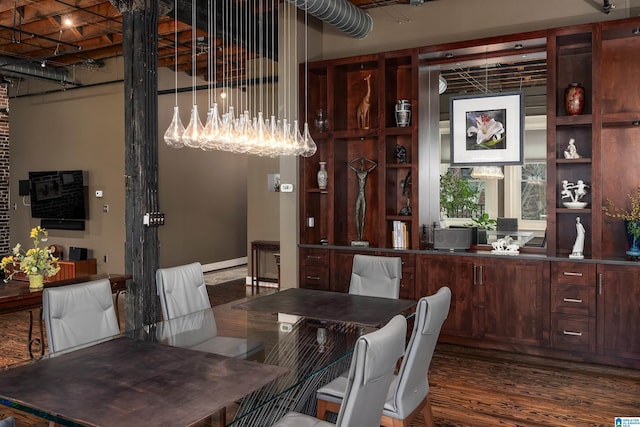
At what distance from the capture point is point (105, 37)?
24.5 feet

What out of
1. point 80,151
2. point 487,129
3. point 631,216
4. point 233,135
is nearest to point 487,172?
point 487,129

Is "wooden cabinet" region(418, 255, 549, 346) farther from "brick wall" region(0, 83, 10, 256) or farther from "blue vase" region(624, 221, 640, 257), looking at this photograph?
"brick wall" region(0, 83, 10, 256)

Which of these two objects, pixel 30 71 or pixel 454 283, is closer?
pixel 454 283

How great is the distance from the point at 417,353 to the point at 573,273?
2.67 m

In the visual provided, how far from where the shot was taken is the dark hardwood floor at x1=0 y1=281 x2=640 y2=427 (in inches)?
136

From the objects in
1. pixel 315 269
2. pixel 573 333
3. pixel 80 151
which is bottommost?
pixel 573 333

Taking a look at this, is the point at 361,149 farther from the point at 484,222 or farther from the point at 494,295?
the point at 494,295

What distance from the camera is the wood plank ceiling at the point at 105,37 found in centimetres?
584

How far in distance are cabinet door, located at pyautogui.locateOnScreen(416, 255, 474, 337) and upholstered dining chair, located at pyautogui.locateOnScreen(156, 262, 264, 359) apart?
2.29 meters

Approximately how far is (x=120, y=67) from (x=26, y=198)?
10.4 ft

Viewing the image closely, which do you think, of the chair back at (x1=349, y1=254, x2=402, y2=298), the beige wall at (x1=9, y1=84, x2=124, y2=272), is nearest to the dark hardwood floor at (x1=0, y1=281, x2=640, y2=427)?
the chair back at (x1=349, y1=254, x2=402, y2=298)

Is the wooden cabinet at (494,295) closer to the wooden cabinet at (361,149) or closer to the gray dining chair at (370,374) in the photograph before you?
the wooden cabinet at (361,149)

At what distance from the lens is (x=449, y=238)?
204 inches

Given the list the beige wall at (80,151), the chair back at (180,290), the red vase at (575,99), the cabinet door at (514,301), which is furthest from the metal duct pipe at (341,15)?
the beige wall at (80,151)
